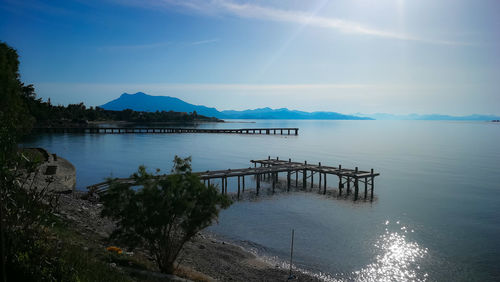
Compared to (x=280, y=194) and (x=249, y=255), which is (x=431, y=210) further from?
(x=249, y=255)

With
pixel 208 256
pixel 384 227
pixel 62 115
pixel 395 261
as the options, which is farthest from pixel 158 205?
pixel 62 115

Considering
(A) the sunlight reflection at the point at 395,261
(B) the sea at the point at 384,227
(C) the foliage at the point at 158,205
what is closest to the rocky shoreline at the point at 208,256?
(B) the sea at the point at 384,227

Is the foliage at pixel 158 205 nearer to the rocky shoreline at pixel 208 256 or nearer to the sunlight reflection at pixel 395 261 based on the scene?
the rocky shoreline at pixel 208 256

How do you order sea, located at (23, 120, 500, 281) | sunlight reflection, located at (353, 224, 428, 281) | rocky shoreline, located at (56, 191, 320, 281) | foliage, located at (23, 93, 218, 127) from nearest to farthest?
rocky shoreline, located at (56, 191, 320, 281), sunlight reflection, located at (353, 224, 428, 281), sea, located at (23, 120, 500, 281), foliage, located at (23, 93, 218, 127)

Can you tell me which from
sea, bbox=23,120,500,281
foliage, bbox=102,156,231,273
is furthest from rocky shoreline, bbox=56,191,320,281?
foliage, bbox=102,156,231,273

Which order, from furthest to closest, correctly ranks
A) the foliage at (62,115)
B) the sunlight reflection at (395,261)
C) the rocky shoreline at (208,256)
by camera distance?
the foliage at (62,115), the sunlight reflection at (395,261), the rocky shoreline at (208,256)

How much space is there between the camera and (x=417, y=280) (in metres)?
17.0

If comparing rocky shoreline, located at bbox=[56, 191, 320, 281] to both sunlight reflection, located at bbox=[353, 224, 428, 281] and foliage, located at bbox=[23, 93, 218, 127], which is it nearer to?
sunlight reflection, located at bbox=[353, 224, 428, 281]

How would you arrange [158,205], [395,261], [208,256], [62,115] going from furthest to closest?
[62,115] < [395,261] < [208,256] < [158,205]

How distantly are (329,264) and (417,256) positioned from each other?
566 cm

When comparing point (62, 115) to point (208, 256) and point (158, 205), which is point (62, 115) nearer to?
point (208, 256)

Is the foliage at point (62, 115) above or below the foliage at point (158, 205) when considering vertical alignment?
above

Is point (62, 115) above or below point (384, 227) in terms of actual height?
above

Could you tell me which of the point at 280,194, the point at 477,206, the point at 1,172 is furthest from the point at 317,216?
the point at 1,172
